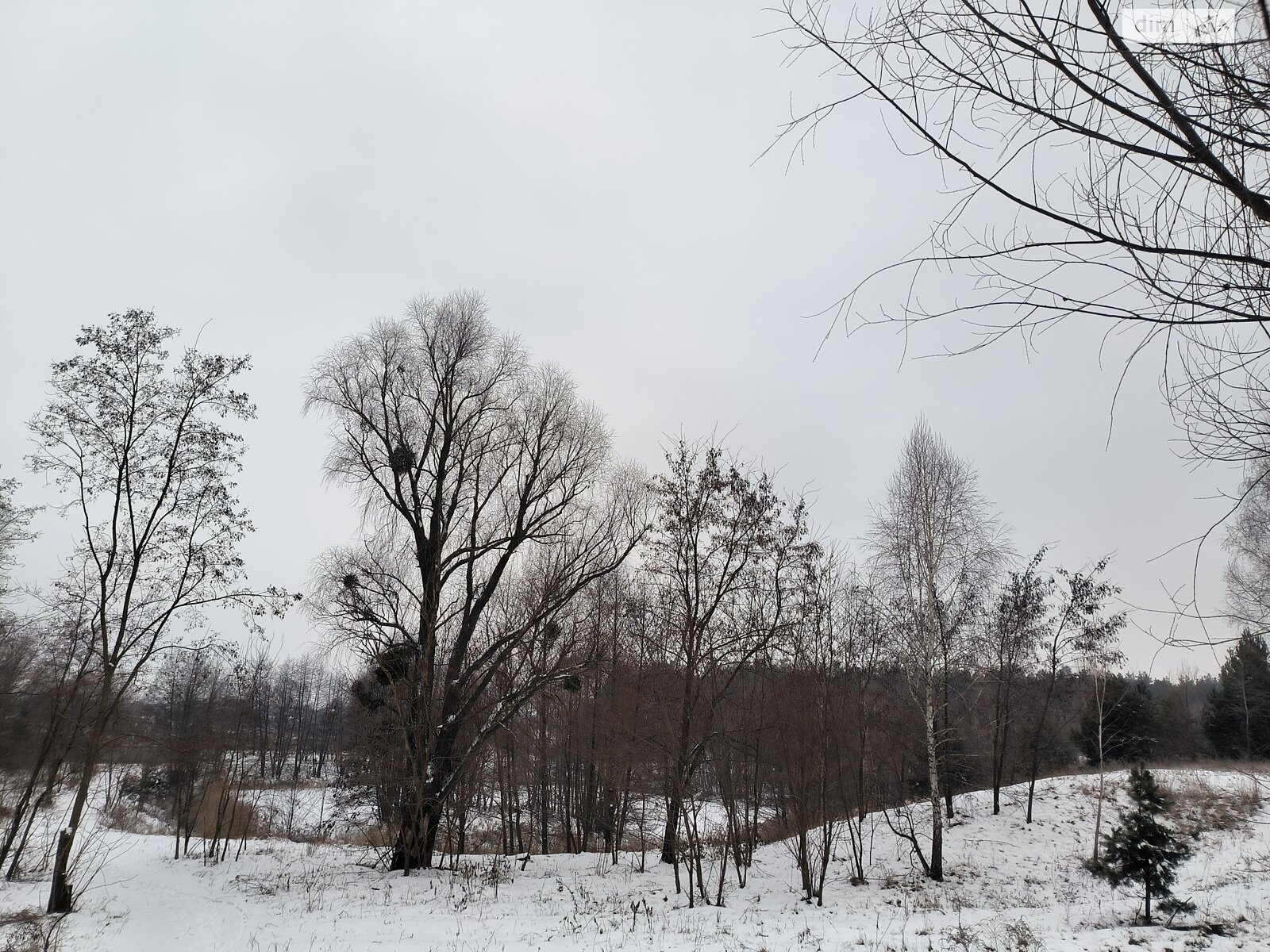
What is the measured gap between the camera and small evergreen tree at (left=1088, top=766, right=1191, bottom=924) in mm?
10211

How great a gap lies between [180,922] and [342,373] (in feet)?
41.0

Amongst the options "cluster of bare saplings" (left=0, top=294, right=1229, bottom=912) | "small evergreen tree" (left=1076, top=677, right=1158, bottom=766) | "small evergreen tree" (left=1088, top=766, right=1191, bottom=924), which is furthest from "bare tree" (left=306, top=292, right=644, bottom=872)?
"small evergreen tree" (left=1076, top=677, right=1158, bottom=766)

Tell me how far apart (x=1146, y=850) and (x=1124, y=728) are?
87.6ft

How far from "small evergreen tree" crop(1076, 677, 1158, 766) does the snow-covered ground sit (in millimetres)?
6234

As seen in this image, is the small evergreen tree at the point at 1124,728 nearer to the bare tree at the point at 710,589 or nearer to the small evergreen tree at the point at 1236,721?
the small evergreen tree at the point at 1236,721

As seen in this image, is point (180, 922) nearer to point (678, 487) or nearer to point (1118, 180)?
point (678, 487)

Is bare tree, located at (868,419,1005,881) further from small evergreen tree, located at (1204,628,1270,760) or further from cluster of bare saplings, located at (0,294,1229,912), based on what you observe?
small evergreen tree, located at (1204,628,1270,760)

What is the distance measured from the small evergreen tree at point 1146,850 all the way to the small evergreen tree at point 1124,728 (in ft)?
58.9

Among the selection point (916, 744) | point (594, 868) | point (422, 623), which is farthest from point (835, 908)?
point (422, 623)

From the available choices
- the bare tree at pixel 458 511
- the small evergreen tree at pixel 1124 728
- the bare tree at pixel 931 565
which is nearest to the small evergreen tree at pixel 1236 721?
the small evergreen tree at pixel 1124 728

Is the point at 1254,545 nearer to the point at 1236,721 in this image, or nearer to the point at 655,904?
the point at 655,904

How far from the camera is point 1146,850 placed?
10250 mm


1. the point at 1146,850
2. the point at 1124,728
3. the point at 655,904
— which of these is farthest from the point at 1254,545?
the point at 1124,728

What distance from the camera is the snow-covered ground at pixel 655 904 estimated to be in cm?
886
